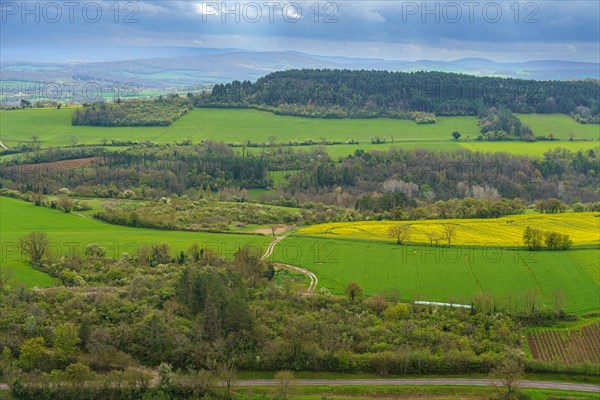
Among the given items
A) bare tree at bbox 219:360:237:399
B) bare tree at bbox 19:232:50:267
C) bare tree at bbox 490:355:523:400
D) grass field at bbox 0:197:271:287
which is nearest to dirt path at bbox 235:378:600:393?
bare tree at bbox 490:355:523:400

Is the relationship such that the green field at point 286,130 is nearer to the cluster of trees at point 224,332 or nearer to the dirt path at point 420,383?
the cluster of trees at point 224,332

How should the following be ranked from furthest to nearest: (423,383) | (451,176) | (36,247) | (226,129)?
(226,129) → (451,176) → (36,247) → (423,383)

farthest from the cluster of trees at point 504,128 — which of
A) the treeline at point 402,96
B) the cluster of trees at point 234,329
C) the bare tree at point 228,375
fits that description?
the bare tree at point 228,375

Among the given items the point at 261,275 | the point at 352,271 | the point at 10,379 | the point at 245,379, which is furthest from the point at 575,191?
the point at 10,379

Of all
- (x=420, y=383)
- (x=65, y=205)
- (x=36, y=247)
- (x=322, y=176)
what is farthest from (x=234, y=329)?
(x=322, y=176)

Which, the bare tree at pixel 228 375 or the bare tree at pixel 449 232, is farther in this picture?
the bare tree at pixel 449 232

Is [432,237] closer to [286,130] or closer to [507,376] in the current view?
[507,376]
